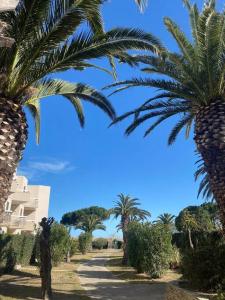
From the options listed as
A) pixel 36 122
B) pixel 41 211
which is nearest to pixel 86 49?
pixel 36 122

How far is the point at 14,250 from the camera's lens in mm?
25031

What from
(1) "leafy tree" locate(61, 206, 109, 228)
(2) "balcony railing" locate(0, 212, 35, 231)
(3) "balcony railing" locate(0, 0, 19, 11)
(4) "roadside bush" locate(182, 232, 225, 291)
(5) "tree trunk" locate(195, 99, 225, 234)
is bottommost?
(4) "roadside bush" locate(182, 232, 225, 291)

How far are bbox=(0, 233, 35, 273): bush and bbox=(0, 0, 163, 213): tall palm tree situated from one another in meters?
15.5

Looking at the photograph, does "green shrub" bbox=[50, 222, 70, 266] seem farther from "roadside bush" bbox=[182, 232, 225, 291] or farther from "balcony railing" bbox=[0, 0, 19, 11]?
"balcony railing" bbox=[0, 0, 19, 11]

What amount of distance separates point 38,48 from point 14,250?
64.8ft

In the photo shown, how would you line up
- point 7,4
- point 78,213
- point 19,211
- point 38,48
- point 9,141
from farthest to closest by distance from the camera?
point 78,213, point 19,211, point 38,48, point 9,141, point 7,4

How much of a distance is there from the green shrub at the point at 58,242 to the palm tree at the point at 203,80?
21.5 metres

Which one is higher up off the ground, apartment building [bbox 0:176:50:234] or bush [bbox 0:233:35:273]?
apartment building [bbox 0:176:50:234]

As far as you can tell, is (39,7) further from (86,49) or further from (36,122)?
(36,122)

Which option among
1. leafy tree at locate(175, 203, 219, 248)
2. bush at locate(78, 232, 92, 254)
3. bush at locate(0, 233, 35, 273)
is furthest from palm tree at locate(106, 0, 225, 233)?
bush at locate(78, 232, 92, 254)

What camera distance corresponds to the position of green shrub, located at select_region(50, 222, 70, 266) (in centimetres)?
3116

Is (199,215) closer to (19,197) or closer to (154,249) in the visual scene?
(19,197)

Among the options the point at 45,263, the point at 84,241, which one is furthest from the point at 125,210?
the point at 45,263

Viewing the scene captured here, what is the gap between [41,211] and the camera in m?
56.0
